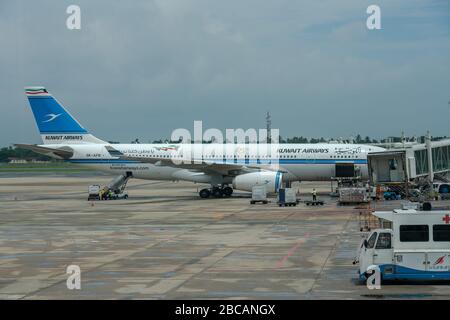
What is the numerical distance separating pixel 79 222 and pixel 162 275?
18.3 m

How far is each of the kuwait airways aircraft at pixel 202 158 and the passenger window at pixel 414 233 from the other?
108 feet

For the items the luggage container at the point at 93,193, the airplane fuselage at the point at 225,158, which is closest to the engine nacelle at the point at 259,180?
the airplane fuselage at the point at 225,158

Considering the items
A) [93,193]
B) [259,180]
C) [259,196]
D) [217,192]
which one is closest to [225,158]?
[217,192]

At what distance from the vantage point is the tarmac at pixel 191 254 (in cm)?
1886

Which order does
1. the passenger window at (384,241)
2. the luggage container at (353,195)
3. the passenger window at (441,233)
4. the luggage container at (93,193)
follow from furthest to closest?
the luggage container at (93,193)
the luggage container at (353,195)
the passenger window at (384,241)
the passenger window at (441,233)

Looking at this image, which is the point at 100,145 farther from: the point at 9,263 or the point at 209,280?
the point at 209,280

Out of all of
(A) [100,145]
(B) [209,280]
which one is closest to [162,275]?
(B) [209,280]

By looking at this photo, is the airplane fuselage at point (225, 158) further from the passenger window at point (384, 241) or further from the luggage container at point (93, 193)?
the passenger window at point (384, 241)

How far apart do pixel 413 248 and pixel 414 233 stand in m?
0.41

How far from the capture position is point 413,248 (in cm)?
1939

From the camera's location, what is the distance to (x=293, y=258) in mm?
24312

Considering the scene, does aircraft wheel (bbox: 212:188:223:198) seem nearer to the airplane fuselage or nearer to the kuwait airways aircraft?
the kuwait airways aircraft

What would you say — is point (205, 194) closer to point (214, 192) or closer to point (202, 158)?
point (214, 192)

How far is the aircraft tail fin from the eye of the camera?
60.5m
